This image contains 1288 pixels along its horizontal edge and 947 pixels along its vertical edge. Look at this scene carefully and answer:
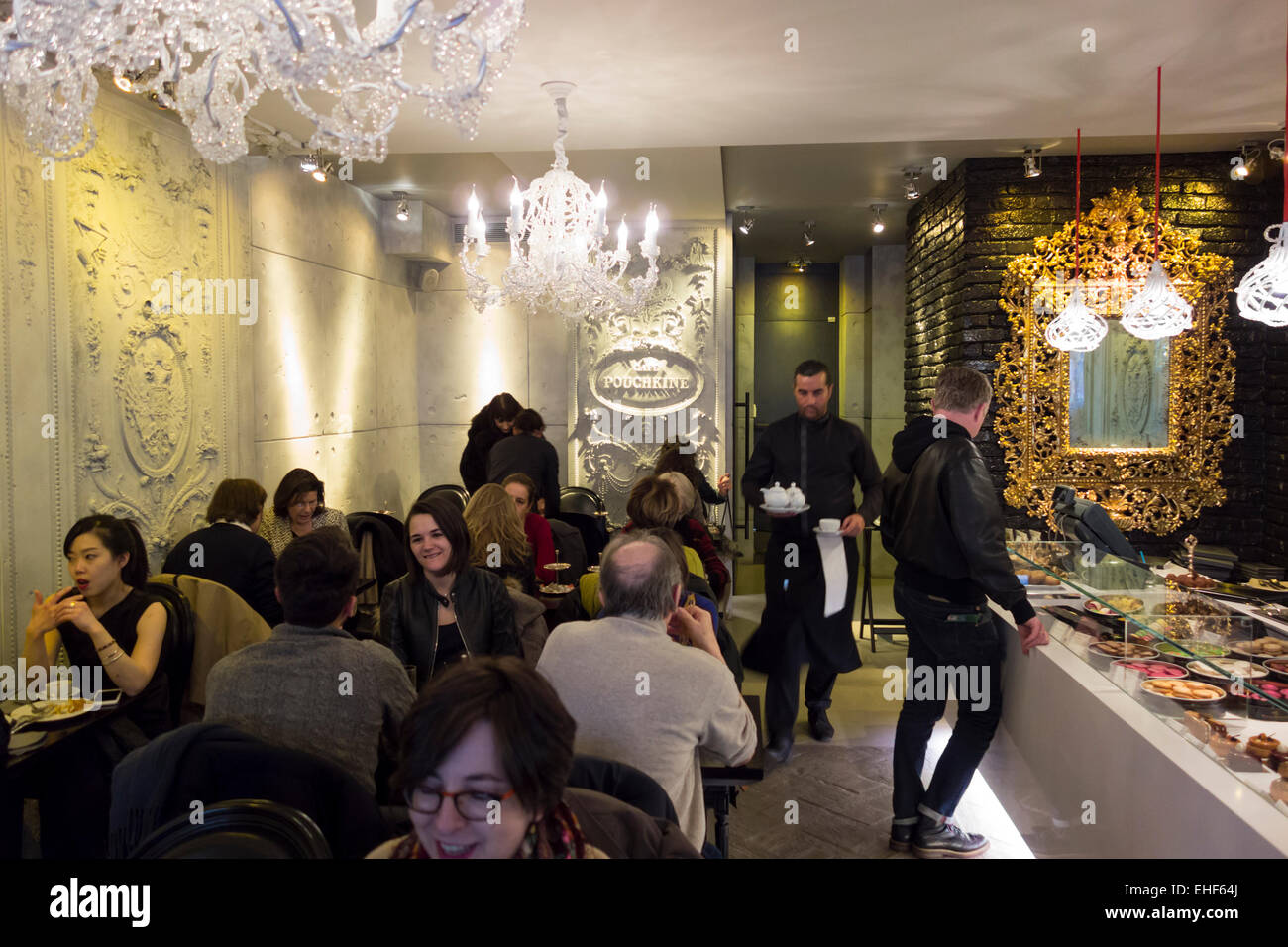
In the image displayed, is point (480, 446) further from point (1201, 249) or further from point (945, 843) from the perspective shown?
point (1201, 249)

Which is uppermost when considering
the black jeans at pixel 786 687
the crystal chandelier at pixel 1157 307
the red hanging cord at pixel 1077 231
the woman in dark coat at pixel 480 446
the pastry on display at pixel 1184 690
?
the red hanging cord at pixel 1077 231

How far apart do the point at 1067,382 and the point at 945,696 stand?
3178mm

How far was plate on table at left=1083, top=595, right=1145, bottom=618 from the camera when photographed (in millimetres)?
2973

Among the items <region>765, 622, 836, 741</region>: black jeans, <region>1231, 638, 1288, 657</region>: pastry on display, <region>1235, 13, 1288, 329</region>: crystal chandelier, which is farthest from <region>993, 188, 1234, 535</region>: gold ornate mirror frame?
<region>1231, 638, 1288, 657</region>: pastry on display

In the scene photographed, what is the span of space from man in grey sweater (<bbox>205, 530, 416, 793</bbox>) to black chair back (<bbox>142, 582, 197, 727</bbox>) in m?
0.97

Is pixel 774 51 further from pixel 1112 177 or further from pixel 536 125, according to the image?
pixel 1112 177

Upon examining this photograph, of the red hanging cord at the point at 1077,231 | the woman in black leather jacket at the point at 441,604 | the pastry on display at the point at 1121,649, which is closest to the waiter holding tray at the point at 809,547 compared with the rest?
the pastry on display at the point at 1121,649

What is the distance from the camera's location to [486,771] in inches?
52.4

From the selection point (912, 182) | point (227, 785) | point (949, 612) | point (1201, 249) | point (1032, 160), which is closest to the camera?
point (227, 785)

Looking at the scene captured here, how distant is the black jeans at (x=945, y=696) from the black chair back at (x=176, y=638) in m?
2.48

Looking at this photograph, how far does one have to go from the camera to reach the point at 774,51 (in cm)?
354

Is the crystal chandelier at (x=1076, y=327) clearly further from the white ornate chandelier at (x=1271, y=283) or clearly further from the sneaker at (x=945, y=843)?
the sneaker at (x=945, y=843)

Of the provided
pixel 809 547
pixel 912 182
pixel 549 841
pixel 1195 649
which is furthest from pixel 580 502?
pixel 549 841

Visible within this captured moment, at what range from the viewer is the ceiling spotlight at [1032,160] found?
211 inches
